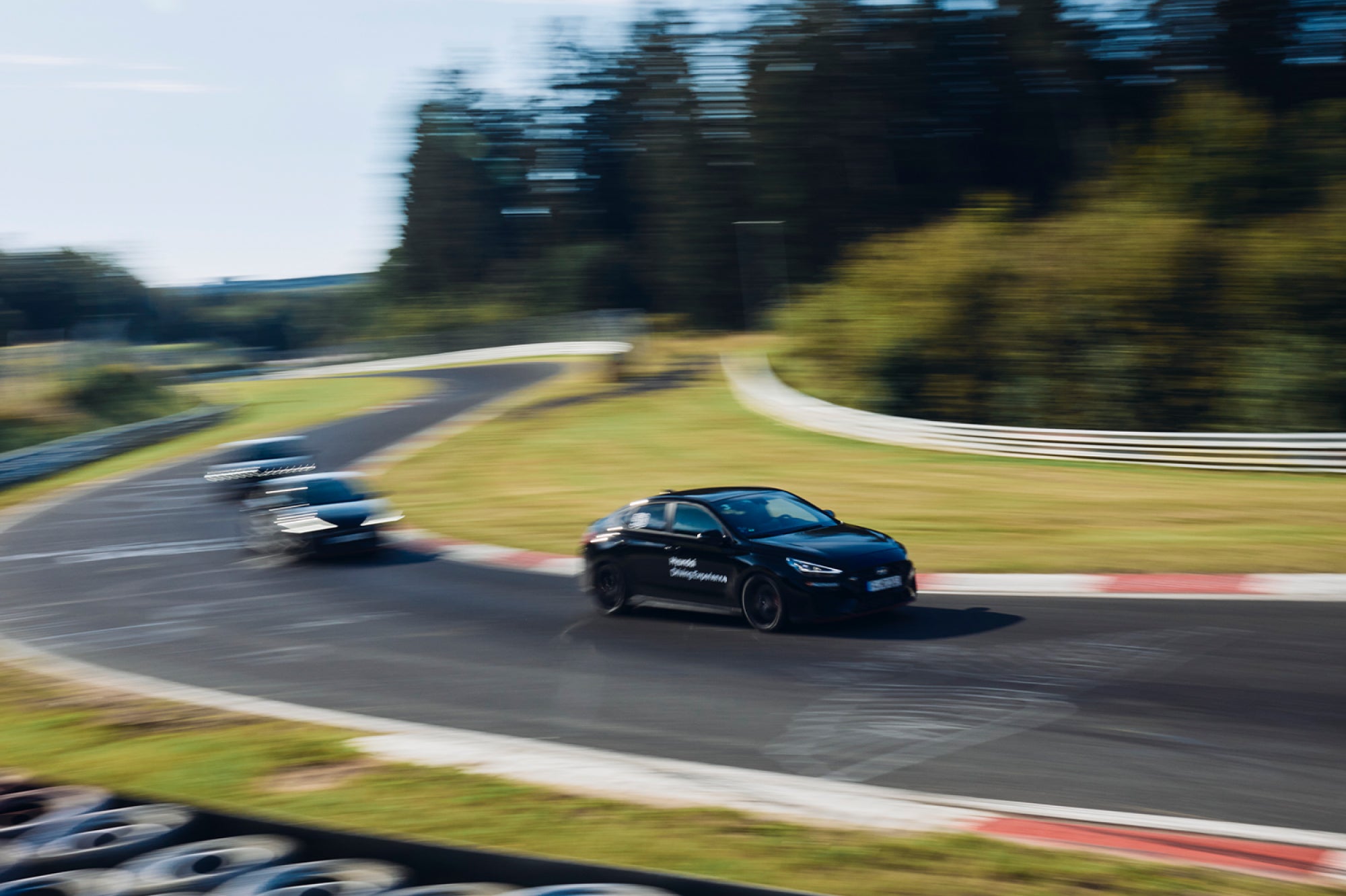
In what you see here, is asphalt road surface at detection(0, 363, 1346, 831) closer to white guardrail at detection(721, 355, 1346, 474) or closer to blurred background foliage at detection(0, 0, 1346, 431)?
white guardrail at detection(721, 355, 1346, 474)

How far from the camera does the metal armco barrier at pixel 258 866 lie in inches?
208

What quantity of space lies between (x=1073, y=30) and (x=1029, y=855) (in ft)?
240

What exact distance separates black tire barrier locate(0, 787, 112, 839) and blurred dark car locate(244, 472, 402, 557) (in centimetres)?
1226

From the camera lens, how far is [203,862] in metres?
5.91

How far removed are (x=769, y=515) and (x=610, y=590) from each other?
204cm

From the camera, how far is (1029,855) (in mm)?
6086

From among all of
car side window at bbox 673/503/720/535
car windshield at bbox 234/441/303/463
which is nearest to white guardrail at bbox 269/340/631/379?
car windshield at bbox 234/441/303/463

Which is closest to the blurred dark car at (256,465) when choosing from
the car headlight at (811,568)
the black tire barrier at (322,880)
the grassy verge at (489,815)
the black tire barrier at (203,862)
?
the grassy verge at (489,815)

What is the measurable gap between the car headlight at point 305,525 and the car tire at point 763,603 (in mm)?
9171

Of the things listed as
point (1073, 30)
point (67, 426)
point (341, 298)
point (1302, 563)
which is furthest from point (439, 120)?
point (1302, 563)

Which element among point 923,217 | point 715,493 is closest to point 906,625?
point 715,493

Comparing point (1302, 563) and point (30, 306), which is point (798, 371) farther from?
Result: point (30, 306)

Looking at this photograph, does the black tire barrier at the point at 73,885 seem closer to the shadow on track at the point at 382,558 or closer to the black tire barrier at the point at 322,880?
the black tire barrier at the point at 322,880

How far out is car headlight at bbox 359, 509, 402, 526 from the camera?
64.1 ft
